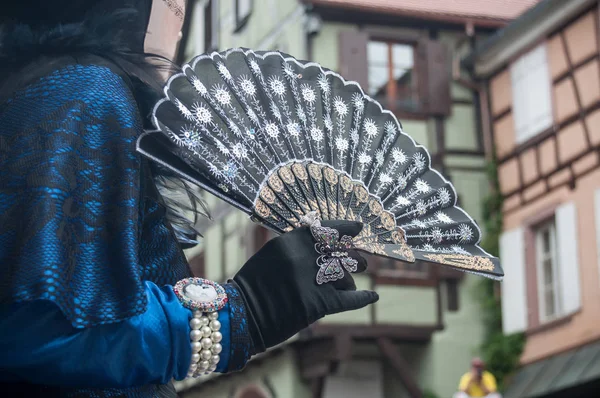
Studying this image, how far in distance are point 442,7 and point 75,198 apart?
17.3 meters

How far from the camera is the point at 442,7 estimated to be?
61.9 ft

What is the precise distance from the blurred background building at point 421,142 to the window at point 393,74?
0.07ft

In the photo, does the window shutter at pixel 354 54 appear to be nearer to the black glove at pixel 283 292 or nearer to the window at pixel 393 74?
the window at pixel 393 74

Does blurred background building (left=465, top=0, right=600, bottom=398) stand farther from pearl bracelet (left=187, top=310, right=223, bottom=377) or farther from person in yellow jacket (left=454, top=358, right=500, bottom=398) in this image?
pearl bracelet (left=187, top=310, right=223, bottom=377)

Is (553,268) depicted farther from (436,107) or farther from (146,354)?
(146,354)

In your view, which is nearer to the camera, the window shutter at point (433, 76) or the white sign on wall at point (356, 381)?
the white sign on wall at point (356, 381)

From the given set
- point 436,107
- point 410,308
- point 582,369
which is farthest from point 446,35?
point 582,369

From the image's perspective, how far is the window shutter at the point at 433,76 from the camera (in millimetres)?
18453

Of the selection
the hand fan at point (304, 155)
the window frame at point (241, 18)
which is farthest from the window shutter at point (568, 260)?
the hand fan at point (304, 155)

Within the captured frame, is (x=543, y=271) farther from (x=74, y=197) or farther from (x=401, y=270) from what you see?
(x=74, y=197)

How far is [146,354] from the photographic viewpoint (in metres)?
1.98

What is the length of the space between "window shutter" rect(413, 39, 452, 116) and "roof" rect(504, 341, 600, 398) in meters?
4.15

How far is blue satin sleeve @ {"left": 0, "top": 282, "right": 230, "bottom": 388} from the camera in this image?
6.27 feet

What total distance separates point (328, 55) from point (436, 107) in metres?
1.79
